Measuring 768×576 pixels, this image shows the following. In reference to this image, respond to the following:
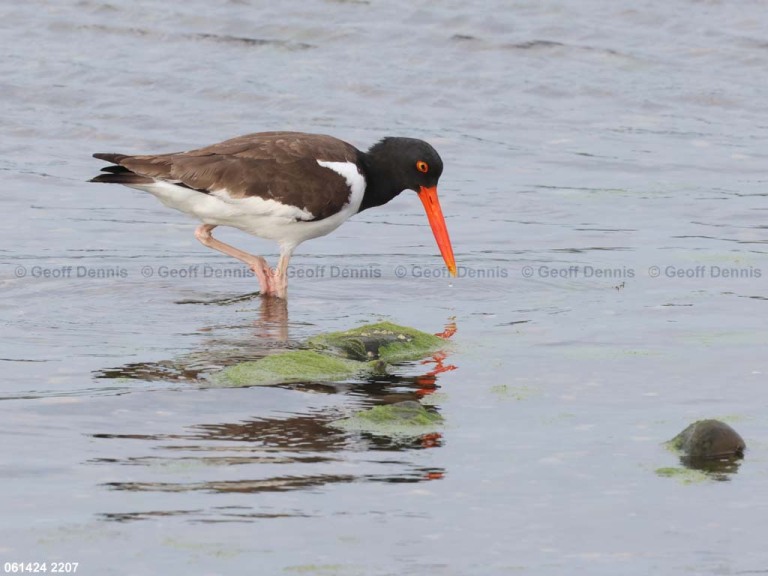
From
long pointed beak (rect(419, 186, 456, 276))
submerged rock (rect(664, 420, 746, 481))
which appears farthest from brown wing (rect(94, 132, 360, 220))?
submerged rock (rect(664, 420, 746, 481))

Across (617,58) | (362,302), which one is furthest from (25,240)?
(617,58)

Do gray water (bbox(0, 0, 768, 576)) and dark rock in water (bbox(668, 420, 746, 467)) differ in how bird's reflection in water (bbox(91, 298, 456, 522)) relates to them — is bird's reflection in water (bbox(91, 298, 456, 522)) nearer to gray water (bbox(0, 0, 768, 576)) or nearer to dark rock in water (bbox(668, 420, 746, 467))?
gray water (bbox(0, 0, 768, 576))

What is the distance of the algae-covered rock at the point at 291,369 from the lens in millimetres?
6172

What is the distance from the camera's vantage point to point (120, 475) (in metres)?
4.79

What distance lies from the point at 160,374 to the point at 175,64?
374 inches

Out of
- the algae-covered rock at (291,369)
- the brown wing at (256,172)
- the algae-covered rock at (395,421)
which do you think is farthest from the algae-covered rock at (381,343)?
the brown wing at (256,172)

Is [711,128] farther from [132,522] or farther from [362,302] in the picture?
[132,522]

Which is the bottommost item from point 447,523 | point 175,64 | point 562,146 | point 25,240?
point 447,523

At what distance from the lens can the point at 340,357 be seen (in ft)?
21.7

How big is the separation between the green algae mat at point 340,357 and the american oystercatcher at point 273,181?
126 cm

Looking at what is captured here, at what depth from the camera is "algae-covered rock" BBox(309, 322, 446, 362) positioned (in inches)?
263

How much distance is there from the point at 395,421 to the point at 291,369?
94 cm

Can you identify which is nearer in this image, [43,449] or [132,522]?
[132,522]

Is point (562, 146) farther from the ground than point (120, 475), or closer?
farther from the ground
